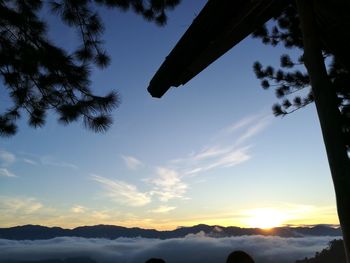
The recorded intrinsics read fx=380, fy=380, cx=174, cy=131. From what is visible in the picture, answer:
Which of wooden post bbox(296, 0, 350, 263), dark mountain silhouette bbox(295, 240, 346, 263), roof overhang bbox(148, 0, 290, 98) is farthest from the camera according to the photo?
dark mountain silhouette bbox(295, 240, 346, 263)

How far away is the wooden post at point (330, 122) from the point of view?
8.55 feet

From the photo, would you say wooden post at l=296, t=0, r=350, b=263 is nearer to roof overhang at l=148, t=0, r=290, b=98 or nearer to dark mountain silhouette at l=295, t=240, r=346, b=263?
roof overhang at l=148, t=0, r=290, b=98

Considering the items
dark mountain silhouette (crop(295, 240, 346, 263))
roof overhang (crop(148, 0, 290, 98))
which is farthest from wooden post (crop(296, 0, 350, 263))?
dark mountain silhouette (crop(295, 240, 346, 263))

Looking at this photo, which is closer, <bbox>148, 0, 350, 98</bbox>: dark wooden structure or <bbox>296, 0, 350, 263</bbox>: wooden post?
<bbox>296, 0, 350, 263</bbox>: wooden post

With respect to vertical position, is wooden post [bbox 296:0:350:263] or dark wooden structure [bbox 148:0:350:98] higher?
dark wooden structure [bbox 148:0:350:98]

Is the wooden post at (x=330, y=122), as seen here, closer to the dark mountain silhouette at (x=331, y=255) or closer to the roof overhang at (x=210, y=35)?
the roof overhang at (x=210, y=35)

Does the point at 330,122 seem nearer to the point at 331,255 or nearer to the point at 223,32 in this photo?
the point at 223,32

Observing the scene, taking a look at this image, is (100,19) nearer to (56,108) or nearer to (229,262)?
(56,108)

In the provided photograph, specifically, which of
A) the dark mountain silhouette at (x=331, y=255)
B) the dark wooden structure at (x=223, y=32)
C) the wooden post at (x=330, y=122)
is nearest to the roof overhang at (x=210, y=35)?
the dark wooden structure at (x=223, y=32)

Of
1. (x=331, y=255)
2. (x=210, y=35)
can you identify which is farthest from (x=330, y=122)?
(x=331, y=255)

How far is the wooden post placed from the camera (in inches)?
103

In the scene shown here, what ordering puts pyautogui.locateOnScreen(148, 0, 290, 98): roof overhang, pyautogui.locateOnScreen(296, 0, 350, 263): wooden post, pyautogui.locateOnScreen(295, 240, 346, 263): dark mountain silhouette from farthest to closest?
pyautogui.locateOnScreen(295, 240, 346, 263): dark mountain silhouette
pyautogui.locateOnScreen(148, 0, 290, 98): roof overhang
pyautogui.locateOnScreen(296, 0, 350, 263): wooden post

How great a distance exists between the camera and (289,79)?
8906 mm

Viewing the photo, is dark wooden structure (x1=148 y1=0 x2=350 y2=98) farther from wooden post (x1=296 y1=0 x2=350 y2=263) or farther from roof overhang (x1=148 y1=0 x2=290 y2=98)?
wooden post (x1=296 y1=0 x2=350 y2=263)
